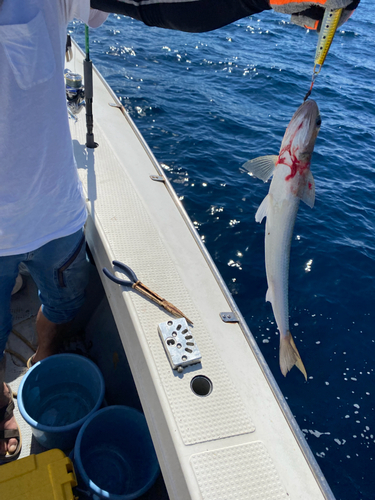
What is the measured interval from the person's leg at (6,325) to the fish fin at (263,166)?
143cm

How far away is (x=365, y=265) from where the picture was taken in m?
5.05

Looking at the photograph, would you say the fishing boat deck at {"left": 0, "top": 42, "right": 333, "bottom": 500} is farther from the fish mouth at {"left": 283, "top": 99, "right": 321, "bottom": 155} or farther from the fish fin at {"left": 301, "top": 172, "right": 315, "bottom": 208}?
the fish mouth at {"left": 283, "top": 99, "right": 321, "bottom": 155}

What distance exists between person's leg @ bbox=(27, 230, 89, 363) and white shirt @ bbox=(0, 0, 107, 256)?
0.15 meters

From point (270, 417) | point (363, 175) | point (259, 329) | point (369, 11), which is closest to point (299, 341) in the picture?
point (259, 329)

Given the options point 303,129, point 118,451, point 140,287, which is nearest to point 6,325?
point 140,287

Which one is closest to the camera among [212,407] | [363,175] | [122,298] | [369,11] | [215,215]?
[212,407]

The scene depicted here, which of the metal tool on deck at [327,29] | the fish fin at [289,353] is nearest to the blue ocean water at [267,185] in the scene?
the fish fin at [289,353]

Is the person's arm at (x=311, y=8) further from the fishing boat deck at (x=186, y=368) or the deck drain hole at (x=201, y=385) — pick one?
the deck drain hole at (x=201, y=385)

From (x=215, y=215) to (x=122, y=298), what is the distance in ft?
11.2

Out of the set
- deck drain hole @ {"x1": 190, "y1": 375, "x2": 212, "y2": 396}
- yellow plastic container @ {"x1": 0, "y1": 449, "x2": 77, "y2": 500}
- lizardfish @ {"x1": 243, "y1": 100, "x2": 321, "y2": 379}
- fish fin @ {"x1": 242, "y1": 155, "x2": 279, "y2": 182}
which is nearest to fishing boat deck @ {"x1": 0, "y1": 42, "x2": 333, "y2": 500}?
deck drain hole @ {"x1": 190, "y1": 375, "x2": 212, "y2": 396}

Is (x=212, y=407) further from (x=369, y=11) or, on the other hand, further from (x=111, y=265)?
(x=369, y=11)

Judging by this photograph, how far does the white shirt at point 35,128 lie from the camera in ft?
4.40

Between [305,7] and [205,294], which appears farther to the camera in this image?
[205,294]

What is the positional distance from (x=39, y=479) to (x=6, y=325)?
865 millimetres
